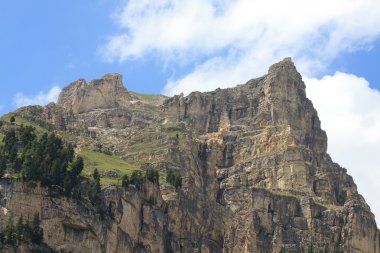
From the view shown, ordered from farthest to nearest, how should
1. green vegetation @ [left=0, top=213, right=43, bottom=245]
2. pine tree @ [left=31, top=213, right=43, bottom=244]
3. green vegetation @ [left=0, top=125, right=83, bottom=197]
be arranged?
green vegetation @ [left=0, top=125, right=83, bottom=197]
pine tree @ [left=31, top=213, right=43, bottom=244]
green vegetation @ [left=0, top=213, right=43, bottom=245]

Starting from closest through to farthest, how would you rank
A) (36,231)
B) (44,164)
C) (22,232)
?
(22,232) < (36,231) < (44,164)

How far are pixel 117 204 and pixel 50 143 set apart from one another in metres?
17.8

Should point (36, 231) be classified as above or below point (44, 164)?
below

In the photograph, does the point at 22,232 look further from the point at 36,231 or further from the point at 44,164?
the point at 44,164

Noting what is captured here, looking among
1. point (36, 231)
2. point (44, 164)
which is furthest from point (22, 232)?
point (44, 164)

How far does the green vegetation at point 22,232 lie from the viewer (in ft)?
540

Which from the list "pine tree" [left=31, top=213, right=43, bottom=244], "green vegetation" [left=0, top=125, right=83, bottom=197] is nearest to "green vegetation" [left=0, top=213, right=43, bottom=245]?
"pine tree" [left=31, top=213, right=43, bottom=244]

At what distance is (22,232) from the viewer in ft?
549

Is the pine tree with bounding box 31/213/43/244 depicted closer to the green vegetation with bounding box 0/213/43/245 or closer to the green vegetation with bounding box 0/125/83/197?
the green vegetation with bounding box 0/213/43/245

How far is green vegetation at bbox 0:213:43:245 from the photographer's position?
165 metres

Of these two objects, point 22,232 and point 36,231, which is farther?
point 36,231

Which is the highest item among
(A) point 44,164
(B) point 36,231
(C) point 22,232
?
(A) point 44,164

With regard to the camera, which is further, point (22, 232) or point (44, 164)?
point (44, 164)

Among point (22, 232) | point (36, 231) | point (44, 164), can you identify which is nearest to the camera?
point (22, 232)
